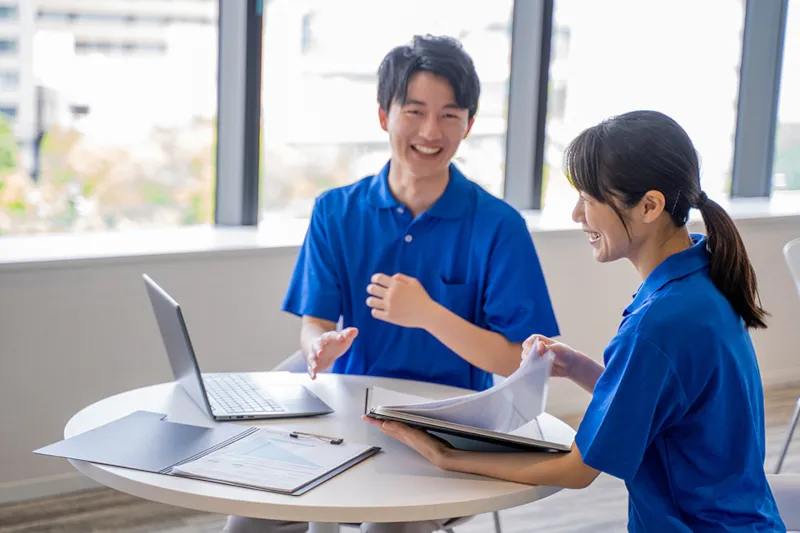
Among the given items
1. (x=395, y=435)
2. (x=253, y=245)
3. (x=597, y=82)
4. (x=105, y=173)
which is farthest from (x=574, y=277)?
(x=395, y=435)

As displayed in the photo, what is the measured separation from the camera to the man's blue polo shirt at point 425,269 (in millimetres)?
2014

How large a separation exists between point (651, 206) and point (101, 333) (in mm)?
2045

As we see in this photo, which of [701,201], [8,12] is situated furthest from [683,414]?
[8,12]

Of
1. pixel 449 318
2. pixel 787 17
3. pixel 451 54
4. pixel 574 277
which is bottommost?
pixel 574 277

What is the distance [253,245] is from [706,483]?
6.82 feet

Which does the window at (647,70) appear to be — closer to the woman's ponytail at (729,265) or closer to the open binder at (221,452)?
the woman's ponytail at (729,265)

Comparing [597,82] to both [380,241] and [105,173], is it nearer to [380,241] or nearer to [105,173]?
[105,173]

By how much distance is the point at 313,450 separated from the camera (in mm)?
1497

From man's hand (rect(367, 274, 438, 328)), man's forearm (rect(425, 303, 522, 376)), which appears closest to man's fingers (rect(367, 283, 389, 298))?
man's hand (rect(367, 274, 438, 328))

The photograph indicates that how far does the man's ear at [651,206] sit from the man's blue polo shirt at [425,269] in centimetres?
58

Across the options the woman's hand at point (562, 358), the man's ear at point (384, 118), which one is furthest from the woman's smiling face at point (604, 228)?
the man's ear at point (384, 118)

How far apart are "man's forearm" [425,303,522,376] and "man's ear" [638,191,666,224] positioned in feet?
1.77

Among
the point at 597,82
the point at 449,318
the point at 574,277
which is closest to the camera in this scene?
the point at 449,318

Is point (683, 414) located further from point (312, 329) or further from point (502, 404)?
point (312, 329)
